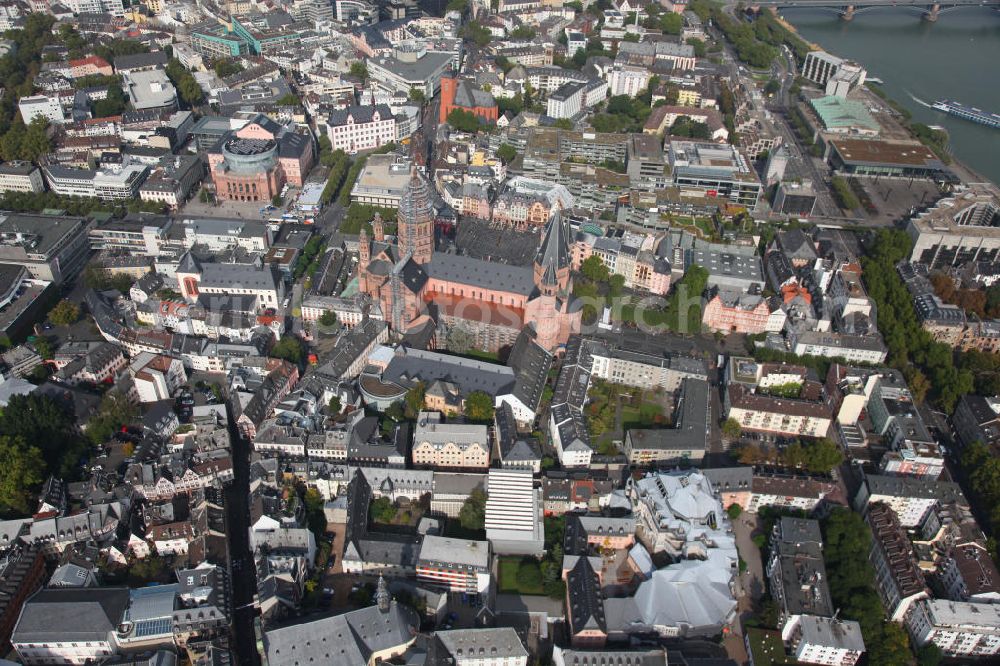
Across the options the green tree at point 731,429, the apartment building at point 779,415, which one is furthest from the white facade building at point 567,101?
the green tree at point 731,429

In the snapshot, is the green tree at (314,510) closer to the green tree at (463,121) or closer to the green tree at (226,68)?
the green tree at (463,121)

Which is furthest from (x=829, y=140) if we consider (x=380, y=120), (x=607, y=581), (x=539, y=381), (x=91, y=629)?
(x=91, y=629)

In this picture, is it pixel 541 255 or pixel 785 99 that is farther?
pixel 785 99

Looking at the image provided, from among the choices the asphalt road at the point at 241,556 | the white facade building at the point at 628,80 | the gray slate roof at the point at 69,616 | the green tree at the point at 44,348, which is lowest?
the asphalt road at the point at 241,556

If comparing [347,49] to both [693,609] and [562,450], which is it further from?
[693,609]

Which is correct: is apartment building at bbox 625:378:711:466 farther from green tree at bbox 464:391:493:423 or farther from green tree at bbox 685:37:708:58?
green tree at bbox 685:37:708:58

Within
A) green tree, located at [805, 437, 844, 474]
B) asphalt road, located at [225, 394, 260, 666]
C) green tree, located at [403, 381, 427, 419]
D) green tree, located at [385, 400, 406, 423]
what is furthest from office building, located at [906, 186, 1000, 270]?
asphalt road, located at [225, 394, 260, 666]
